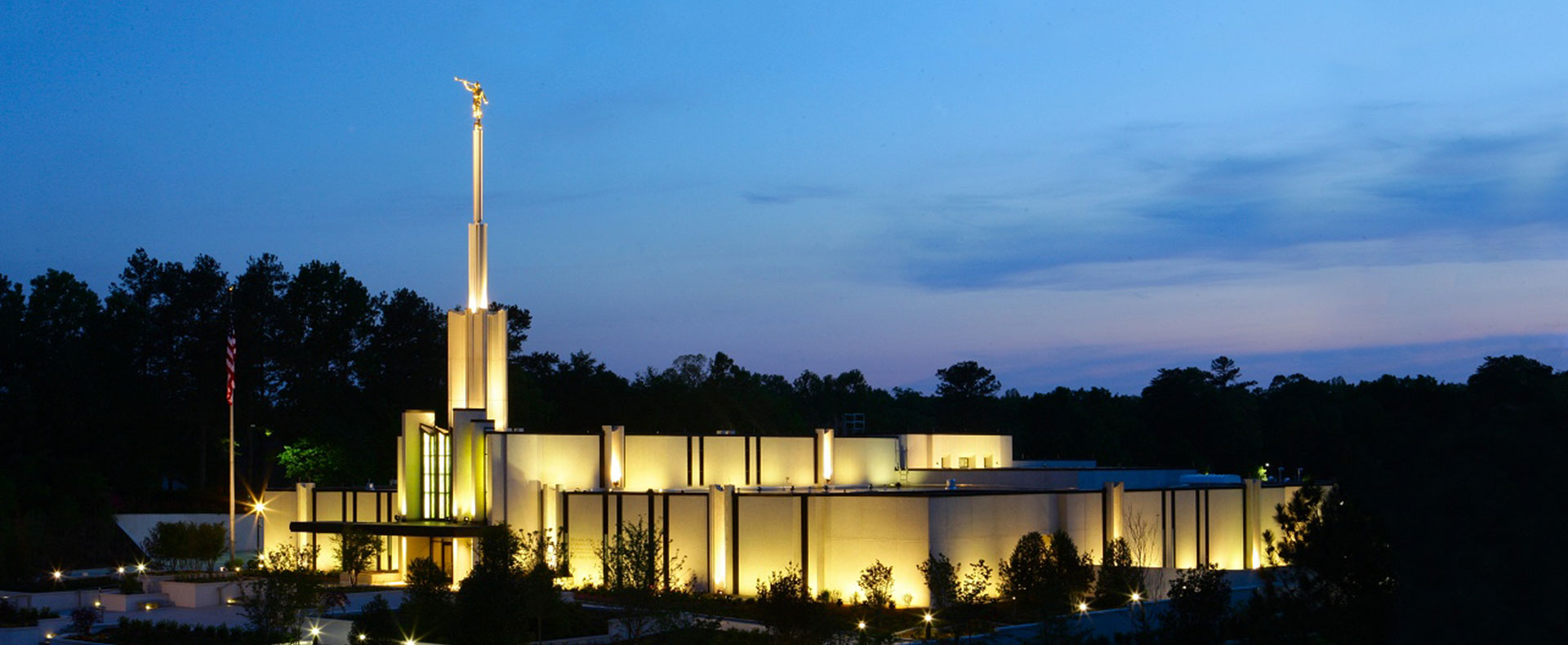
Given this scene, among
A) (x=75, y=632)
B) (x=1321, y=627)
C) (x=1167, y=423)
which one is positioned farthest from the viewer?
(x=1167, y=423)

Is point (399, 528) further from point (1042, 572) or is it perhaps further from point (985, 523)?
point (1042, 572)

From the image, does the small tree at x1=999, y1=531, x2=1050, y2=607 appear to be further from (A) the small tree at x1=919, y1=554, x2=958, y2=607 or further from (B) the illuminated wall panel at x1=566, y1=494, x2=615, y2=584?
(B) the illuminated wall panel at x1=566, y1=494, x2=615, y2=584

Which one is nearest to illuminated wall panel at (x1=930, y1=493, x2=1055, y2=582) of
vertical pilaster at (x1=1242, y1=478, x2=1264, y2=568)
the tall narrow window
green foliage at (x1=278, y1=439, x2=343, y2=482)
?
vertical pilaster at (x1=1242, y1=478, x2=1264, y2=568)

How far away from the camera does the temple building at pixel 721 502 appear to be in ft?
157

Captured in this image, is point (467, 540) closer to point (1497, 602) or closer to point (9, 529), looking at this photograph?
point (9, 529)

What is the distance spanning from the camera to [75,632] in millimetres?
44281

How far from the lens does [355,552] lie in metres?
55.2

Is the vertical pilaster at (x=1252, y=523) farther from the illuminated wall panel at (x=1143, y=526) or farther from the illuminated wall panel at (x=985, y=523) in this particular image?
the illuminated wall panel at (x=985, y=523)

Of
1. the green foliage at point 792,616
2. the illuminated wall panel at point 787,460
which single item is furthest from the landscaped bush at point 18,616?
the illuminated wall panel at point 787,460

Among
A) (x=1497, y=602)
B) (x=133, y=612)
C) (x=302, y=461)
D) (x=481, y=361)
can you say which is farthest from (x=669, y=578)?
(x=302, y=461)

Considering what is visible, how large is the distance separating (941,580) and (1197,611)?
1178 cm

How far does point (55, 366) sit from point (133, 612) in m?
32.3

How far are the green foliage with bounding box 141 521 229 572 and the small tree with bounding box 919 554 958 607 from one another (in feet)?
96.4

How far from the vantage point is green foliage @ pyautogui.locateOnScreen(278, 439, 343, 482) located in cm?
8094
